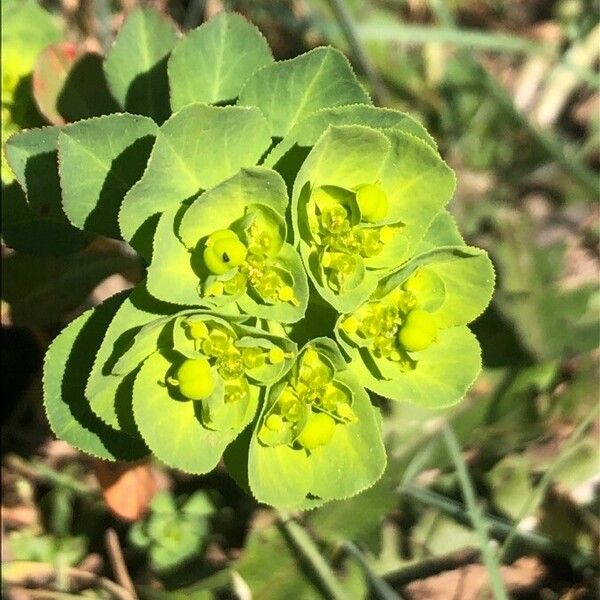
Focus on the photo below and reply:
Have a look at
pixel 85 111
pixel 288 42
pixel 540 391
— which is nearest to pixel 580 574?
pixel 540 391

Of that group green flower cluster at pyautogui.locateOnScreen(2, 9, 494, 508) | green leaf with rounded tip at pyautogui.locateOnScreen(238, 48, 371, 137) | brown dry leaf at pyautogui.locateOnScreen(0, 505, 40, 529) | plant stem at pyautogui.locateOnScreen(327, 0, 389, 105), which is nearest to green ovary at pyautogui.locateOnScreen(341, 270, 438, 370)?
green flower cluster at pyautogui.locateOnScreen(2, 9, 494, 508)

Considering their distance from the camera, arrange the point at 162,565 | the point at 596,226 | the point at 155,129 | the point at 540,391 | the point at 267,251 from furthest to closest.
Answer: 1. the point at 596,226
2. the point at 540,391
3. the point at 162,565
4. the point at 155,129
5. the point at 267,251

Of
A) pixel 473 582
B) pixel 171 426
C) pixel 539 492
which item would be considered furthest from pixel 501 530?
pixel 171 426

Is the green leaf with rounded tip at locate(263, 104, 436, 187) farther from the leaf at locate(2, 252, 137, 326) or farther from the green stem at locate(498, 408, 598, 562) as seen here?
the green stem at locate(498, 408, 598, 562)

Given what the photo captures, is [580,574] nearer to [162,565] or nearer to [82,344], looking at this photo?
[162,565]

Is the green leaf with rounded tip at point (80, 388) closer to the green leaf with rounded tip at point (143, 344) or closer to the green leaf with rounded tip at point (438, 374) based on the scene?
the green leaf with rounded tip at point (143, 344)

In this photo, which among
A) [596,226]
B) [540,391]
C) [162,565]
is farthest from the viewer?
[596,226]

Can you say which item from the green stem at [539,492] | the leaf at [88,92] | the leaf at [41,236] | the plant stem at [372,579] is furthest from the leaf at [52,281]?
the green stem at [539,492]
